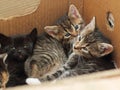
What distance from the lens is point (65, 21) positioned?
1.53 metres

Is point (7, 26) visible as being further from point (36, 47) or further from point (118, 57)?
point (118, 57)

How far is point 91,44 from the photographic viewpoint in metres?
1.39

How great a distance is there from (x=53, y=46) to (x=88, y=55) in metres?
0.19

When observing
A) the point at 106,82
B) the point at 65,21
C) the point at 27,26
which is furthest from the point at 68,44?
the point at 106,82

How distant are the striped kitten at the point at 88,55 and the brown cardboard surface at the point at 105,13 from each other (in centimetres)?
3

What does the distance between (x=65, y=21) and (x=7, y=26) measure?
29 cm

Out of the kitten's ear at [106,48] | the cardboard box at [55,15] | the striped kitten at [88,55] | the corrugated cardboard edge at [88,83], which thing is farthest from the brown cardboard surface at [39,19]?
the corrugated cardboard edge at [88,83]

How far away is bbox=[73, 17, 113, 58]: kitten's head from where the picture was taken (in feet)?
4.50

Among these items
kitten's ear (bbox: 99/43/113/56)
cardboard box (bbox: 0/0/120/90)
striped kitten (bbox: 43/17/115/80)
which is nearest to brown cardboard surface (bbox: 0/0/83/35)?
cardboard box (bbox: 0/0/120/90)

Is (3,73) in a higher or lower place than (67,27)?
lower

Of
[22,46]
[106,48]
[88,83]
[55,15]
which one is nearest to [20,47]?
[22,46]

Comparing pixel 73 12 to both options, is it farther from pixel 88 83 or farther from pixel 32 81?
pixel 88 83

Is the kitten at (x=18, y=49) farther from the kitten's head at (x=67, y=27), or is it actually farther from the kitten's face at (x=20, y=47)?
the kitten's head at (x=67, y=27)

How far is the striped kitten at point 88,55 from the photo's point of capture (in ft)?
4.42
